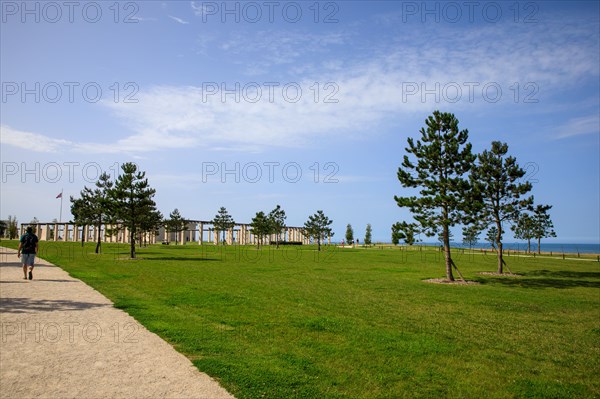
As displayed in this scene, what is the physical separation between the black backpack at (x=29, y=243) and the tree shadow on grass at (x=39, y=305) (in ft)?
19.4

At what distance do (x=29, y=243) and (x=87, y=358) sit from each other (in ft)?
46.0

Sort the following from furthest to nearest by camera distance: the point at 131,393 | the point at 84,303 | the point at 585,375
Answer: the point at 84,303
the point at 585,375
the point at 131,393

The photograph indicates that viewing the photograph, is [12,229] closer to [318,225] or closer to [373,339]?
[318,225]

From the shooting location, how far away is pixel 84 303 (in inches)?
507

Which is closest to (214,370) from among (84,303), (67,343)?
(67,343)

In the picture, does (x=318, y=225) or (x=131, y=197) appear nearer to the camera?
(x=131, y=197)

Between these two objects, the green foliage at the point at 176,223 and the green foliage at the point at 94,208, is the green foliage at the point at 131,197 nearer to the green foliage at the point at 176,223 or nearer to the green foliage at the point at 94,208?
the green foliage at the point at 94,208

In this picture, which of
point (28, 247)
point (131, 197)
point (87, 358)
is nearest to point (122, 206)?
point (131, 197)

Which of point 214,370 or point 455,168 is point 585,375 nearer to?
point 214,370

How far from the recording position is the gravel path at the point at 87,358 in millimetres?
5891

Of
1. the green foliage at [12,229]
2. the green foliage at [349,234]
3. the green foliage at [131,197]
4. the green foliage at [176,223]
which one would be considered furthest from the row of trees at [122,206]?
the green foliage at [349,234]

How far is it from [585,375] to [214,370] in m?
7.29

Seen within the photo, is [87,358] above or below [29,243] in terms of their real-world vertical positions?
below

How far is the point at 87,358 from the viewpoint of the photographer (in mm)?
7379
